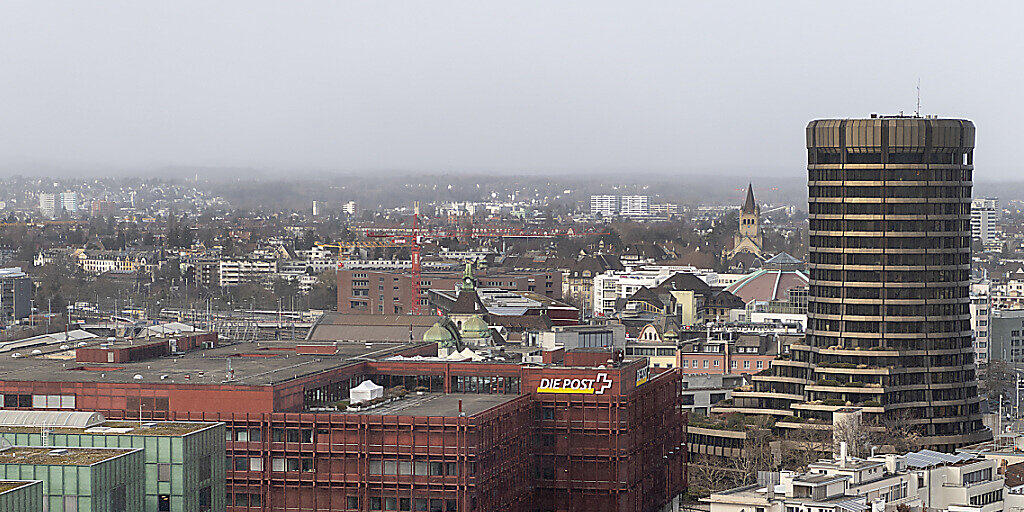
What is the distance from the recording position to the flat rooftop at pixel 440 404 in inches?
3851

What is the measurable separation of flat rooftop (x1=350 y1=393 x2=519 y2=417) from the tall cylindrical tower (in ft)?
99.6

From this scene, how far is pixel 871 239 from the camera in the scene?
132000 millimetres

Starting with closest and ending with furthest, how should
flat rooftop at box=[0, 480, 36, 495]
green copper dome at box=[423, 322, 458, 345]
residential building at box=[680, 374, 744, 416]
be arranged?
flat rooftop at box=[0, 480, 36, 495], green copper dome at box=[423, 322, 458, 345], residential building at box=[680, 374, 744, 416]

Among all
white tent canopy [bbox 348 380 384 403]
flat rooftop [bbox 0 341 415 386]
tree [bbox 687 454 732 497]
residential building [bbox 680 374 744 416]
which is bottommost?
tree [bbox 687 454 732 497]

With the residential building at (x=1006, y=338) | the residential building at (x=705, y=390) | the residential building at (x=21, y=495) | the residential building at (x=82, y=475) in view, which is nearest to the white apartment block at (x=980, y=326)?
the residential building at (x=1006, y=338)

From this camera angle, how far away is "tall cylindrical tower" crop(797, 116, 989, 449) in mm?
131500

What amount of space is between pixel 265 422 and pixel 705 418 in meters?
43.7

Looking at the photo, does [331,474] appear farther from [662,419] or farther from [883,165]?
[883,165]

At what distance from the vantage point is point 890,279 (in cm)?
13238

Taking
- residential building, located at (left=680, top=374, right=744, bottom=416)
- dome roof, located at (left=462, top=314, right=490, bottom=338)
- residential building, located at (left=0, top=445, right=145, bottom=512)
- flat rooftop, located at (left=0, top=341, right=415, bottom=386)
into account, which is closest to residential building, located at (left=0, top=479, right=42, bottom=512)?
residential building, located at (left=0, top=445, right=145, bottom=512)

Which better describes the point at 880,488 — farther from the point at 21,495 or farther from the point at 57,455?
the point at 21,495

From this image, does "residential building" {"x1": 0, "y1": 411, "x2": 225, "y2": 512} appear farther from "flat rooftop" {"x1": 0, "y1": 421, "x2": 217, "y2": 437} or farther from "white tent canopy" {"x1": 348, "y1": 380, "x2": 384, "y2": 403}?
"white tent canopy" {"x1": 348, "y1": 380, "x2": 384, "y2": 403}

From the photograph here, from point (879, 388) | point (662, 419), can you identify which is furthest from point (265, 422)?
point (879, 388)

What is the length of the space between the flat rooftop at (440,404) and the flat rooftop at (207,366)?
157 inches
